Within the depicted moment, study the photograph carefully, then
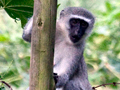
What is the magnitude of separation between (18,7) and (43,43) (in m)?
1.12

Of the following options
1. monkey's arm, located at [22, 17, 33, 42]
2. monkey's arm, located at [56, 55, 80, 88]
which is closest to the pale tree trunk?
monkey's arm, located at [22, 17, 33, 42]

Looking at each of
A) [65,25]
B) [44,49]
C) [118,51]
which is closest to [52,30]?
[44,49]

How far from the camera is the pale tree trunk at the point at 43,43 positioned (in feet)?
6.34

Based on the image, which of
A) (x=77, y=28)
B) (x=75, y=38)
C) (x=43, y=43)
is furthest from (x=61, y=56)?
(x=43, y=43)

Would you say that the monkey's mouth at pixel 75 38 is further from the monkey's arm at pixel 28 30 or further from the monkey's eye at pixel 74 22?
the monkey's arm at pixel 28 30

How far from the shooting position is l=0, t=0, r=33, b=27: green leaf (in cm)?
285

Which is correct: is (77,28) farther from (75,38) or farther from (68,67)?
(68,67)

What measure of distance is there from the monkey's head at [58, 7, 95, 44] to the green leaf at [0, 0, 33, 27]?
103 cm

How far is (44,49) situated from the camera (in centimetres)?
197

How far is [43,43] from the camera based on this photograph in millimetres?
1964

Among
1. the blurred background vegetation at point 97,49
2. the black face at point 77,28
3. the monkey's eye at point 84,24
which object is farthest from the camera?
the blurred background vegetation at point 97,49

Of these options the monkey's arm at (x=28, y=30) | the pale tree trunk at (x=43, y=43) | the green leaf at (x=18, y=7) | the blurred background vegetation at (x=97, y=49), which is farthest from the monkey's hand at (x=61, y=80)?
the blurred background vegetation at (x=97, y=49)

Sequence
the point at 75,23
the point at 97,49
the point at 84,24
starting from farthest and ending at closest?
the point at 97,49 → the point at 84,24 → the point at 75,23

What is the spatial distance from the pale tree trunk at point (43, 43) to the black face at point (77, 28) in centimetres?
180
